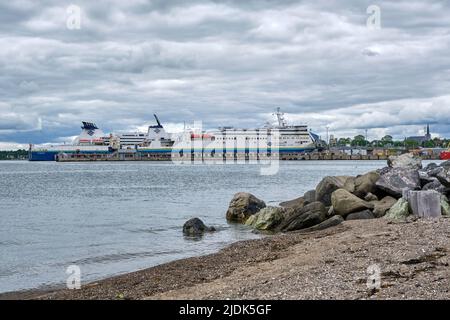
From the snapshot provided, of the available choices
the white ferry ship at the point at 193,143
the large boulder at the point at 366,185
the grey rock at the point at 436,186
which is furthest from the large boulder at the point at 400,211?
the white ferry ship at the point at 193,143

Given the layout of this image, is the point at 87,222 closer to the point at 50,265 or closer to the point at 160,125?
the point at 50,265

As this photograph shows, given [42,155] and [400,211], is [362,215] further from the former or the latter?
[42,155]

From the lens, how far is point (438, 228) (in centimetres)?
1241

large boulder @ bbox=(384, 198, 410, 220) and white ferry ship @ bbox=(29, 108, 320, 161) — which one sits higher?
white ferry ship @ bbox=(29, 108, 320, 161)

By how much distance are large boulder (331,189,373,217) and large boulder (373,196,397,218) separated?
0.30 metres

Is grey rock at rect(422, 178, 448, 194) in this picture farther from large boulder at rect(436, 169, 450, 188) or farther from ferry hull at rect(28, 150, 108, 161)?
ferry hull at rect(28, 150, 108, 161)

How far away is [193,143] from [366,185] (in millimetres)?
122110

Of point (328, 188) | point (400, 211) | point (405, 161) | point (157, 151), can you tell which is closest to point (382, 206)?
point (400, 211)

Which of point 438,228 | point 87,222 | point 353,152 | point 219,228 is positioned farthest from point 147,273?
point 353,152

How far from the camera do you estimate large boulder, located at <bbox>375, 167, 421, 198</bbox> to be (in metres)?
19.4

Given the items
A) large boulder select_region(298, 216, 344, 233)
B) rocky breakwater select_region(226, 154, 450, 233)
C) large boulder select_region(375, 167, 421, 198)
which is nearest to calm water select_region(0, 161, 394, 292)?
rocky breakwater select_region(226, 154, 450, 233)

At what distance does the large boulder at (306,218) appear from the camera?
60.4 feet
